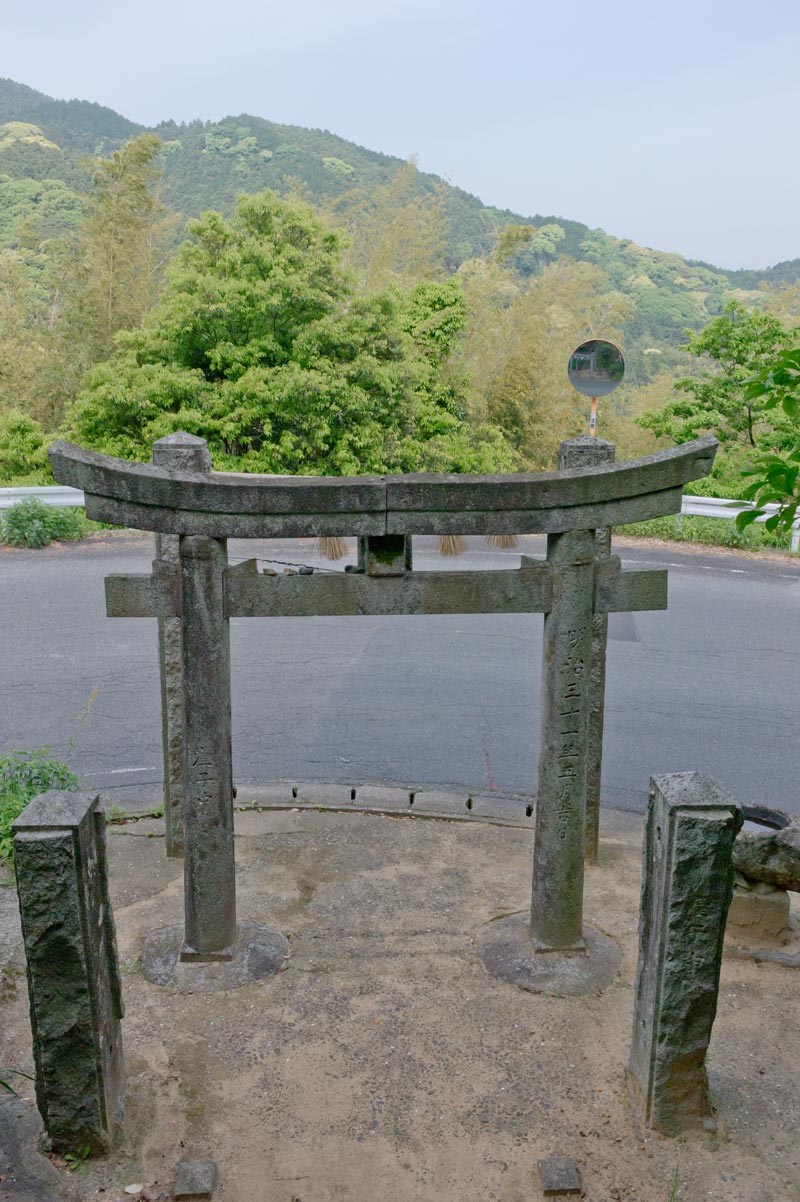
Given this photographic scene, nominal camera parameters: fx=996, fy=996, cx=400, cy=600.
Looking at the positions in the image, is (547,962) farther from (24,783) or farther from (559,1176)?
(24,783)

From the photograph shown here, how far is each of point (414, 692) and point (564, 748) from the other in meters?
4.38

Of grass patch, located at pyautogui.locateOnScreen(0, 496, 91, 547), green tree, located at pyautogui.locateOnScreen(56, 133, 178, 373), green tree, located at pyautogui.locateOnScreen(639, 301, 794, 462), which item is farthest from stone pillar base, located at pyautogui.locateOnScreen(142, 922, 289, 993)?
green tree, located at pyautogui.locateOnScreen(56, 133, 178, 373)

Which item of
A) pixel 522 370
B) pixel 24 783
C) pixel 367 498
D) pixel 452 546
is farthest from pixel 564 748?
pixel 522 370

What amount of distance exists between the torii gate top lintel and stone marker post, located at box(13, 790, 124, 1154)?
1.27 metres

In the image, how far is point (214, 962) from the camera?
4684 millimetres

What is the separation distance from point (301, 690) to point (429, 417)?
32.0 feet

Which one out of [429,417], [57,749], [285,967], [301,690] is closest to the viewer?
[285,967]

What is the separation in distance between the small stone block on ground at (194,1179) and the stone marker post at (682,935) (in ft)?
5.29

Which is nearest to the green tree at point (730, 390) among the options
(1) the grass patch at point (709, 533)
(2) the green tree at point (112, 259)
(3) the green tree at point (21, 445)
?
(1) the grass patch at point (709, 533)

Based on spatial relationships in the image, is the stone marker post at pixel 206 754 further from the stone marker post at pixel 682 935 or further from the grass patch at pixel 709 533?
the grass patch at pixel 709 533

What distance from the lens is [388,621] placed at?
11.1m

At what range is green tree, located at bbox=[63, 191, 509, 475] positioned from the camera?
15.0 metres

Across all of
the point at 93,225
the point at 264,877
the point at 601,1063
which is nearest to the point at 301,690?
the point at 264,877

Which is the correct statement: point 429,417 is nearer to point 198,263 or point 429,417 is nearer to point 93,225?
point 198,263
